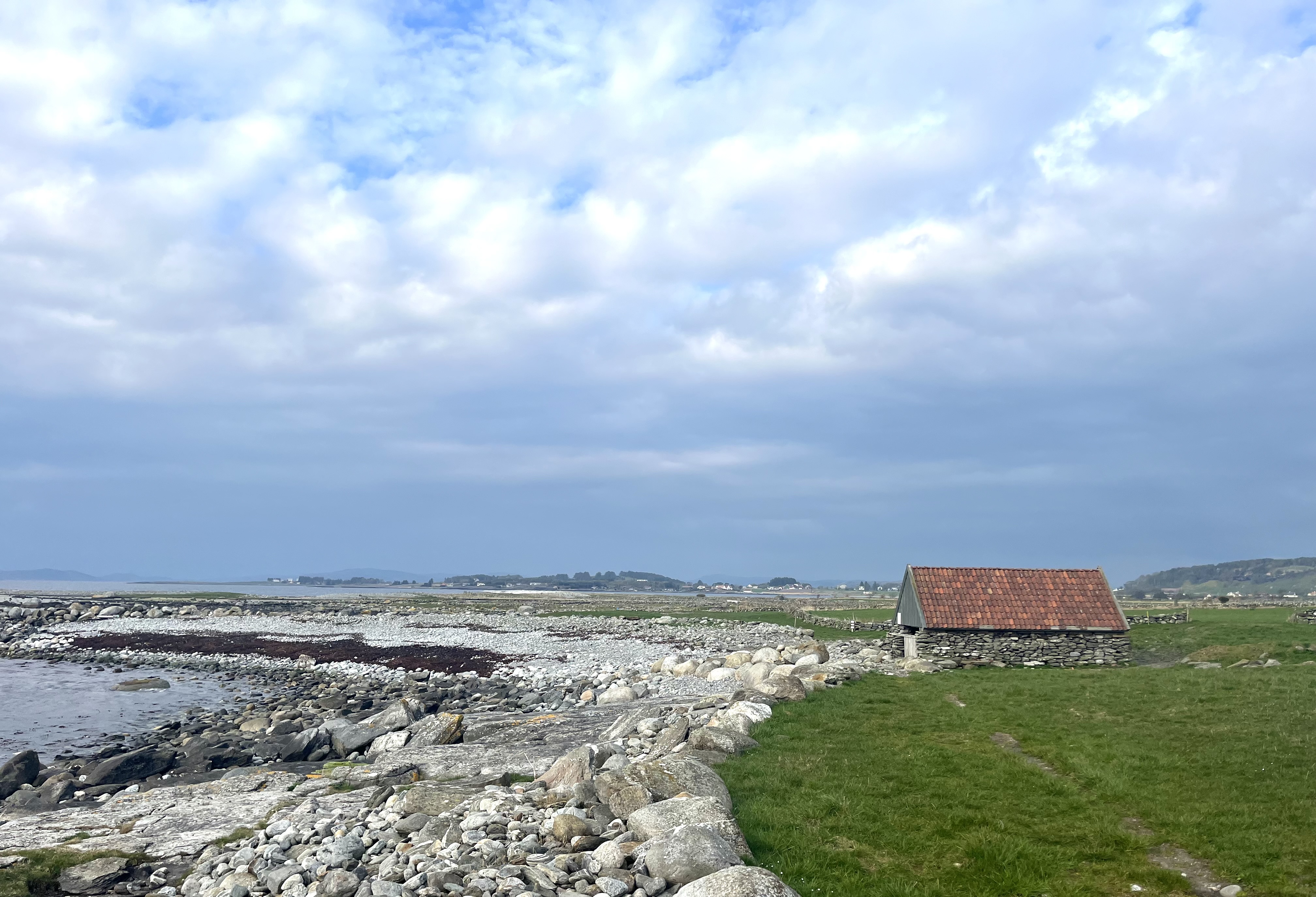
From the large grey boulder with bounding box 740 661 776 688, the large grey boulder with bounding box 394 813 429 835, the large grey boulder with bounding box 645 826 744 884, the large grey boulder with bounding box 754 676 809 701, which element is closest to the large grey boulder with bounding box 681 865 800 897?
the large grey boulder with bounding box 645 826 744 884

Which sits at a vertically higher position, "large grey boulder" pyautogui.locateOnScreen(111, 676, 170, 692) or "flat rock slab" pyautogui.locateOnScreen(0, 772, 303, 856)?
"flat rock slab" pyautogui.locateOnScreen(0, 772, 303, 856)

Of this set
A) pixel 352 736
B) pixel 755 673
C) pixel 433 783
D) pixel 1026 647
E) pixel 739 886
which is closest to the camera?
pixel 739 886

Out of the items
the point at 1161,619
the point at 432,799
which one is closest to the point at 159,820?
the point at 432,799

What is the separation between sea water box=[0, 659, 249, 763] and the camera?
2667 centimetres

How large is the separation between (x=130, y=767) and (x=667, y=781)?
48.6 feet

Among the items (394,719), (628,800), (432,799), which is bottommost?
(394,719)

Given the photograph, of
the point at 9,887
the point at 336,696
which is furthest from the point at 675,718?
the point at 336,696

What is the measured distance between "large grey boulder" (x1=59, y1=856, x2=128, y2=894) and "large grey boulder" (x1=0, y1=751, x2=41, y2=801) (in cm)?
915

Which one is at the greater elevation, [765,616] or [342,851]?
[342,851]

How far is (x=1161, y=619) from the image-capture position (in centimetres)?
4788

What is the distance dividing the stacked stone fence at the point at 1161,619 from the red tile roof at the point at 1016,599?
52.9 ft

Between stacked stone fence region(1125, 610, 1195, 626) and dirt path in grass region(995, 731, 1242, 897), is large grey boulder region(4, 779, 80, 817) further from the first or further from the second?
Answer: stacked stone fence region(1125, 610, 1195, 626)

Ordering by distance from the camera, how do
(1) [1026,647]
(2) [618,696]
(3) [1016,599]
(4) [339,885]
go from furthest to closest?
1. (3) [1016,599]
2. (1) [1026,647]
3. (2) [618,696]
4. (4) [339,885]

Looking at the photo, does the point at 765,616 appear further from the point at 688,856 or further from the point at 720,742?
the point at 688,856
